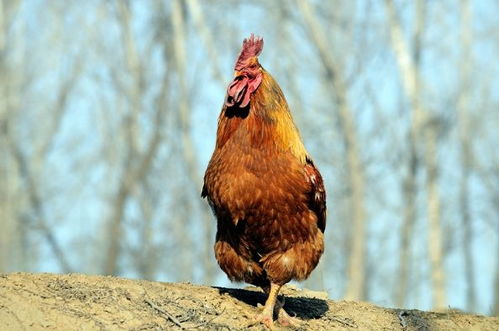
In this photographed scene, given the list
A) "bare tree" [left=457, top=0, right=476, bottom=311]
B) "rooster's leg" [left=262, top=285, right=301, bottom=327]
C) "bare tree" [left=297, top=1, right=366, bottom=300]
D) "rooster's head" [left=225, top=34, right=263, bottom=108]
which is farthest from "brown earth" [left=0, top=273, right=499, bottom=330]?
"bare tree" [left=457, top=0, right=476, bottom=311]

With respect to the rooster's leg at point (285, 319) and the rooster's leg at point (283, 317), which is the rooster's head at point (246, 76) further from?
the rooster's leg at point (285, 319)

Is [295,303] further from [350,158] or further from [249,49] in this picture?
[350,158]

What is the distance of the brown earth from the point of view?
7991mm

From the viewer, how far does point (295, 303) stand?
32.8 ft

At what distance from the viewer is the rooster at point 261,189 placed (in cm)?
835

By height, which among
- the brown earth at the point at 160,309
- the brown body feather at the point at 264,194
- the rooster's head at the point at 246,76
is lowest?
the brown earth at the point at 160,309

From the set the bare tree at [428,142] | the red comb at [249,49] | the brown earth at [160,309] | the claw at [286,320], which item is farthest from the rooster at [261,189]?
the bare tree at [428,142]

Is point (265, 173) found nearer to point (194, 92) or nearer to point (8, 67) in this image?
point (194, 92)

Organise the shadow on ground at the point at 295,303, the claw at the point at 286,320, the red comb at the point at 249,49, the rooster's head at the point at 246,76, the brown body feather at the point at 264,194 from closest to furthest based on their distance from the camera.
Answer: the brown body feather at the point at 264,194
the rooster's head at the point at 246,76
the red comb at the point at 249,49
the claw at the point at 286,320
the shadow on ground at the point at 295,303

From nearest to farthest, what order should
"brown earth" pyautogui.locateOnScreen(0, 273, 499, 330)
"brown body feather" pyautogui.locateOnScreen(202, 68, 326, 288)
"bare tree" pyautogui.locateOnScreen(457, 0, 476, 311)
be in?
"brown earth" pyautogui.locateOnScreen(0, 273, 499, 330)
"brown body feather" pyautogui.locateOnScreen(202, 68, 326, 288)
"bare tree" pyautogui.locateOnScreen(457, 0, 476, 311)

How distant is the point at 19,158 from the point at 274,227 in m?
Result: 29.3

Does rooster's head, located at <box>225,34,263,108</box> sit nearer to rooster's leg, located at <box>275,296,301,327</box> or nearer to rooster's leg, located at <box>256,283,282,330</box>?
rooster's leg, located at <box>256,283,282,330</box>

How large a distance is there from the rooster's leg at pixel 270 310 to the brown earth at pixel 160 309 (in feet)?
0.23

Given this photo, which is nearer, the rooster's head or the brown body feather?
the brown body feather
